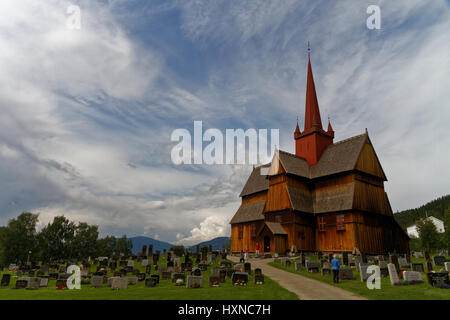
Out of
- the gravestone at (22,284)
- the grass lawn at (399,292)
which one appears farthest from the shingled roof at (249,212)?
the gravestone at (22,284)

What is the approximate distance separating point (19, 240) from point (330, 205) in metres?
62.2

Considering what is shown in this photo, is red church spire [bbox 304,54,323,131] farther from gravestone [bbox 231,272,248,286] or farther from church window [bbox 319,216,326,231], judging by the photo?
gravestone [bbox 231,272,248,286]

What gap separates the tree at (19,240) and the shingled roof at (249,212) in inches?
1729

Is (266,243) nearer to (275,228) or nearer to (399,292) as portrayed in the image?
(275,228)

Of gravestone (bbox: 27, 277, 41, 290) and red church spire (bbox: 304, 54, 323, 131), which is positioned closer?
gravestone (bbox: 27, 277, 41, 290)

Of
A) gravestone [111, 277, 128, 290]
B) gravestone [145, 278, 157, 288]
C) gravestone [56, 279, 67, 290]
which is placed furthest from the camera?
gravestone [56, 279, 67, 290]

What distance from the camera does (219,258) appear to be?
34.1 metres

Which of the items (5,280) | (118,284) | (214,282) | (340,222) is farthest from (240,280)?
(340,222)

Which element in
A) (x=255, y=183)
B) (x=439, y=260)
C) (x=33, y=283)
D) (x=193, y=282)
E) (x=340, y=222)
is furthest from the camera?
(x=255, y=183)

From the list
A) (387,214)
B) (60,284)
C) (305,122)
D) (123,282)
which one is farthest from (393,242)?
(60,284)

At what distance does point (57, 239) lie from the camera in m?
66.6

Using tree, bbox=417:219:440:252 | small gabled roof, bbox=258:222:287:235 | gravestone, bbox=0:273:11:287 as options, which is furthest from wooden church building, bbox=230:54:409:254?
gravestone, bbox=0:273:11:287

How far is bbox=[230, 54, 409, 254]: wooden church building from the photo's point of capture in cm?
3444
